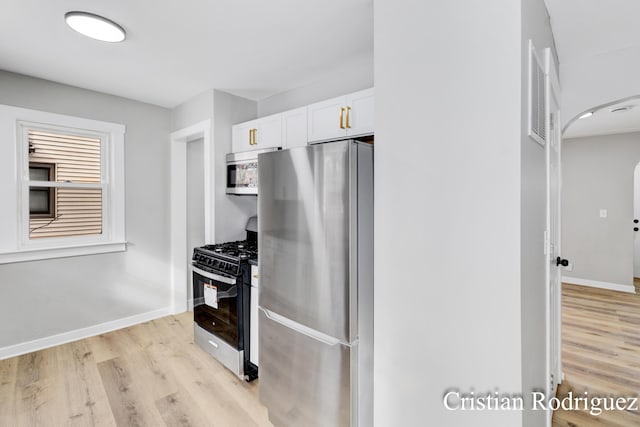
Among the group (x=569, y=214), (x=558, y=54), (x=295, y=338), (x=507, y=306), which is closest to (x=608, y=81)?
(x=558, y=54)

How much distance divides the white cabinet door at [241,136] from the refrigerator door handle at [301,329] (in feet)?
5.48

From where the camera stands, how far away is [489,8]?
3.66ft

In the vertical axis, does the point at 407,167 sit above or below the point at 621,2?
below

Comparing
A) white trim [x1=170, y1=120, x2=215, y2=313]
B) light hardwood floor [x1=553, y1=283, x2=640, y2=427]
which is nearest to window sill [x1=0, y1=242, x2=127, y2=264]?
white trim [x1=170, y1=120, x2=215, y2=313]

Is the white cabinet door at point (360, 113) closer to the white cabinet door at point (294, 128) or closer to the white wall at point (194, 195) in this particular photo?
the white cabinet door at point (294, 128)

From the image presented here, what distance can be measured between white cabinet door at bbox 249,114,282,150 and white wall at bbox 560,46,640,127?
2.16 meters

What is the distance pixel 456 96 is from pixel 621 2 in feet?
4.11

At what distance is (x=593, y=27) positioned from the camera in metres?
1.78

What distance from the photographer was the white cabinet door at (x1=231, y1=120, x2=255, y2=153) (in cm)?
295

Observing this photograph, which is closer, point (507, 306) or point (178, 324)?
point (507, 306)

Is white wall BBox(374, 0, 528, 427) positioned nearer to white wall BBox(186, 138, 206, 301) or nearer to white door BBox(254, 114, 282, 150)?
white door BBox(254, 114, 282, 150)

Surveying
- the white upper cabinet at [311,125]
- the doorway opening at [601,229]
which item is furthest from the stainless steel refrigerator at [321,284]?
the doorway opening at [601,229]

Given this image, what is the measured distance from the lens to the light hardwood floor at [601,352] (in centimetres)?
200

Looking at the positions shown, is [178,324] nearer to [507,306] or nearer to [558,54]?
[507,306]
